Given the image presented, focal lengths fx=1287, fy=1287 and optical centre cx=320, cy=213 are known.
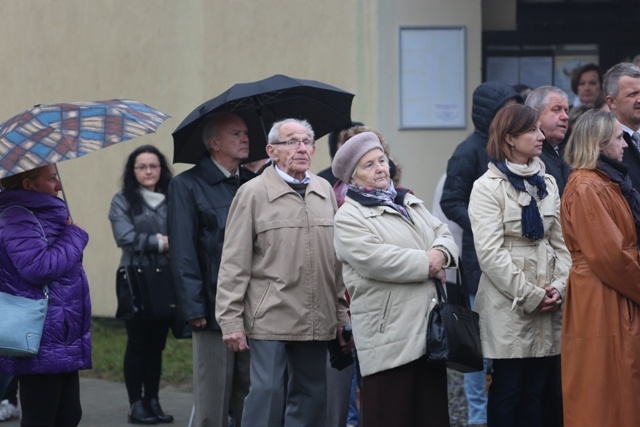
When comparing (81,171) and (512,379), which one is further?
(81,171)

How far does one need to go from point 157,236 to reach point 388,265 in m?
3.16

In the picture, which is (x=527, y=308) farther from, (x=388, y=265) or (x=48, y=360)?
(x=48, y=360)

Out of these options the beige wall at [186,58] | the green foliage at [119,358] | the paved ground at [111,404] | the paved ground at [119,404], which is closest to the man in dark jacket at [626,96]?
the paved ground at [119,404]

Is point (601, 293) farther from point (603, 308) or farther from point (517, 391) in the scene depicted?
point (517, 391)

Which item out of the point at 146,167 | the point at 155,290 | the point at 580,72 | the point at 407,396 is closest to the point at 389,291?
the point at 407,396

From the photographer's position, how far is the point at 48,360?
6.25 metres

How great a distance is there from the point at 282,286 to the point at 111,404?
11.3 ft

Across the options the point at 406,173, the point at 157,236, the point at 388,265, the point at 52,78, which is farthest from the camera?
the point at 52,78

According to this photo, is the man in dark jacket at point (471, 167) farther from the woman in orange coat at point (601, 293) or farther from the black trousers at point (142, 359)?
the black trousers at point (142, 359)

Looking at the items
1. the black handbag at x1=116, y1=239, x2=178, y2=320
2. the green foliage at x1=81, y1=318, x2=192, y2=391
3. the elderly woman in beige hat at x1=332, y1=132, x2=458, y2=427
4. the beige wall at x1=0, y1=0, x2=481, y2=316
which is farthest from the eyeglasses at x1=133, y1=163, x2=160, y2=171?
the elderly woman in beige hat at x1=332, y1=132, x2=458, y2=427

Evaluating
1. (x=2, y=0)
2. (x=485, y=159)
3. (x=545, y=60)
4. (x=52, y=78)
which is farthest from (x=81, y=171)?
(x=485, y=159)

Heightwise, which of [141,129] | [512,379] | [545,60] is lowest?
[512,379]

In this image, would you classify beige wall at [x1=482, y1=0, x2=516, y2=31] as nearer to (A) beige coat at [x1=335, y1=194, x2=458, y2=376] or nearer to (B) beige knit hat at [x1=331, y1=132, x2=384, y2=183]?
(B) beige knit hat at [x1=331, y1=132, x2=384, y2=183]

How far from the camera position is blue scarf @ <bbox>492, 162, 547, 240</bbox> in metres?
6.63
